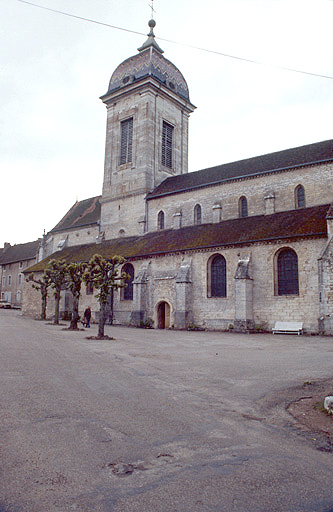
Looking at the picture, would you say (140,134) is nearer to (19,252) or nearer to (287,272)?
(287,272)

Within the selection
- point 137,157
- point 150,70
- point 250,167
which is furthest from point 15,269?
point 250,167

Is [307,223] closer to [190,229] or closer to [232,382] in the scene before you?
[190,229]

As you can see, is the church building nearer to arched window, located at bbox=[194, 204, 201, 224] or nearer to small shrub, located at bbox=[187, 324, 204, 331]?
arched window, located at bbox=[194, 204, 201, 224]

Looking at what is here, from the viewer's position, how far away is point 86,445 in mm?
4301

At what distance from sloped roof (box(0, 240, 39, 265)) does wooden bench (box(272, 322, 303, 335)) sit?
149ft

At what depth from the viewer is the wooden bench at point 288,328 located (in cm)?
2112

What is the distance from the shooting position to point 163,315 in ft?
92.7

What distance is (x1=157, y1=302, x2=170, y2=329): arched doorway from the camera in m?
27.7

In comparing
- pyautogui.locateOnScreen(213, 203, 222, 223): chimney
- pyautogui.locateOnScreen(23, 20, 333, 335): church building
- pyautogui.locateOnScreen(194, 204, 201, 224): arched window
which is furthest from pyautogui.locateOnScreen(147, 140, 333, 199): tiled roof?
pyautogui.locateOnScreen(213, 203, 222, 223): chimney

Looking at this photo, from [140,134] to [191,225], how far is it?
38.9 ft

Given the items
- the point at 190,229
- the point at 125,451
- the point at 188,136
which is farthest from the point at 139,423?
the point at 188,136

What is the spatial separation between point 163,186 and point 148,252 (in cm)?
922

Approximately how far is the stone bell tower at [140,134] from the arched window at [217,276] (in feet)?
34.1

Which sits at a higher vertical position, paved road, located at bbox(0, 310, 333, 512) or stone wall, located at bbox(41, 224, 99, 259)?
stone wall, located at bbox(41, 224, 99, 259)
